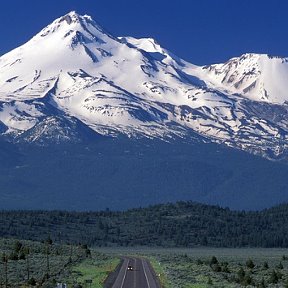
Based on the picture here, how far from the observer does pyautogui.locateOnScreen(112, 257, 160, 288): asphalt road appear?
7947 centimetres

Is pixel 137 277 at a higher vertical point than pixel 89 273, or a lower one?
lower

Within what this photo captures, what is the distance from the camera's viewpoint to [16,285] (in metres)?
70.2

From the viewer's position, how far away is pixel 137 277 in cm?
9069

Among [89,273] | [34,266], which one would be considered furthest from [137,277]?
[34,266]

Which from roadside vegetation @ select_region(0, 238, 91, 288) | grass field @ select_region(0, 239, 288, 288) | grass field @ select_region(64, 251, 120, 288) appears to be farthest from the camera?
grass field @ select_region(64, 251, 120, 288)

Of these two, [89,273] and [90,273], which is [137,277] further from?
[89,273]

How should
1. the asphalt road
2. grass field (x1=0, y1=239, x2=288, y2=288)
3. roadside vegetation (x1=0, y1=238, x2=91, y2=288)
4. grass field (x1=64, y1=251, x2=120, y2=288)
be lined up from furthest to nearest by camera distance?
1. the asphalt road
2. grass field (x1=64, y1=251, x2=120, y2=288)
3. grass field (x1=0, y1=239, x2=288, y2=288)
4. roadside vegetation (x1=0, y1=238, x2=91, y2=288)

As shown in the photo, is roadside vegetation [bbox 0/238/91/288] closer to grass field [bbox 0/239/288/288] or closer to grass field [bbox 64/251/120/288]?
grass field [bbox 0/239/288/288]

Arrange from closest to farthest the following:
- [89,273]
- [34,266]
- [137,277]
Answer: [34,266]
[89,273]
[137,277]

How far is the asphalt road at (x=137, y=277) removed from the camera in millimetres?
79475

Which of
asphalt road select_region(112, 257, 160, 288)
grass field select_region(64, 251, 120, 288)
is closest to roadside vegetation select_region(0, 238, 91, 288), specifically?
grass field select_region(64, 251, 120, 288)

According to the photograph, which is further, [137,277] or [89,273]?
[137,277]

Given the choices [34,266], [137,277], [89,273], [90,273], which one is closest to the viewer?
[34,266]

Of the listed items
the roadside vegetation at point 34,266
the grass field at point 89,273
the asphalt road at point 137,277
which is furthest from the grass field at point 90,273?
the asphalt road at point 137,277
